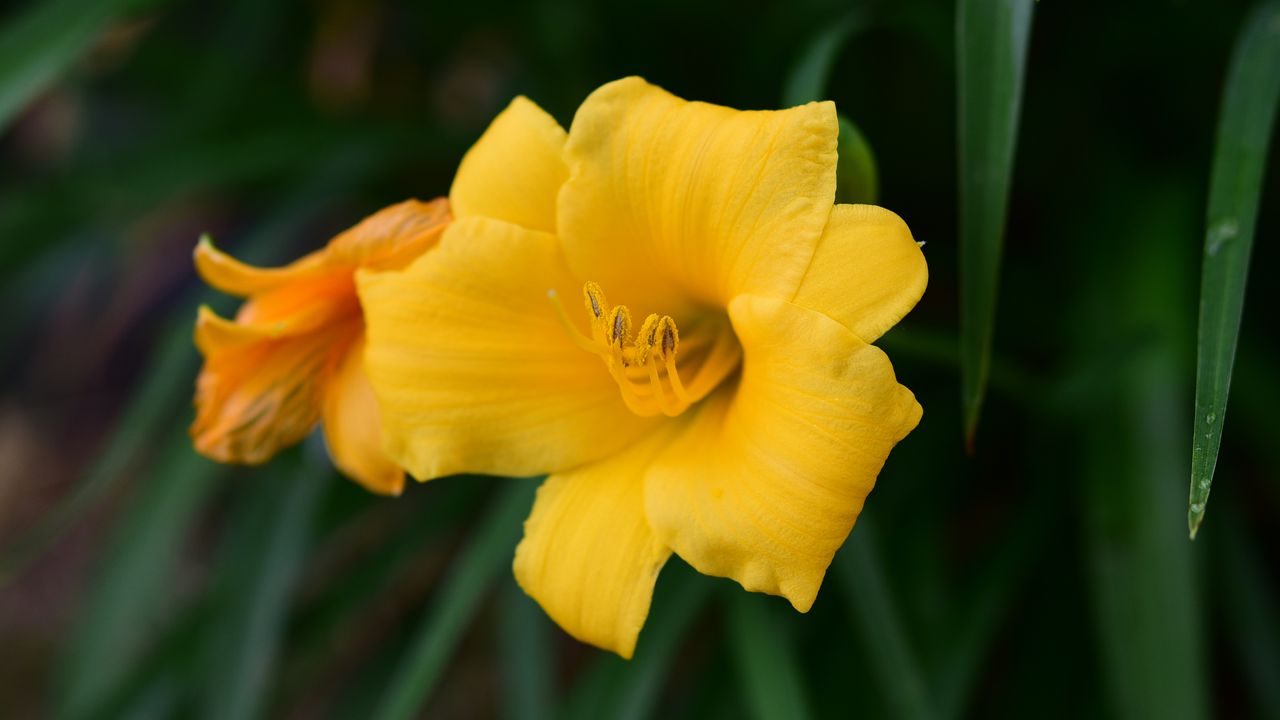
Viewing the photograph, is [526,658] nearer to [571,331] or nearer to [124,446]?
[124,446]

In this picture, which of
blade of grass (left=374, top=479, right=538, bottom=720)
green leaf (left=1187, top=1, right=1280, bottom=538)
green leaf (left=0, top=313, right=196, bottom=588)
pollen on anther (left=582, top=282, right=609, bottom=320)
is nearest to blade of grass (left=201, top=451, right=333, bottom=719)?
green leaf (left=0, top=313, right=196, bottom=588)

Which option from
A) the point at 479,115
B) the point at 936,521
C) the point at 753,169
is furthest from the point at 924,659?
the point at 479,115

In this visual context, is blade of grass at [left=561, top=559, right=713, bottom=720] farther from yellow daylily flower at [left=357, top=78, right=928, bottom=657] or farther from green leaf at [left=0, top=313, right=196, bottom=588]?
green leaf at [left=0, top=313, right=196, bottom=588]

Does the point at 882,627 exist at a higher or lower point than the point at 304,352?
A: lower

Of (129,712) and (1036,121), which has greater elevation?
(1036,121)

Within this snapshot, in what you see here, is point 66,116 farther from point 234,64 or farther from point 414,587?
point 414,587

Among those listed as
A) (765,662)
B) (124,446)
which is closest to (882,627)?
(765,662)

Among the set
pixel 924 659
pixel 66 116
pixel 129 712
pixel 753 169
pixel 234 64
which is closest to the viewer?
pixel 753 169
